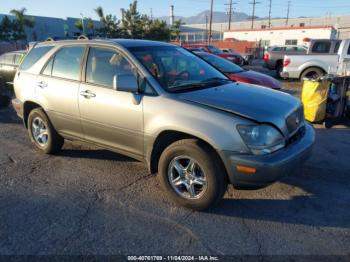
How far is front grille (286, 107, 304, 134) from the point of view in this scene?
346 cm

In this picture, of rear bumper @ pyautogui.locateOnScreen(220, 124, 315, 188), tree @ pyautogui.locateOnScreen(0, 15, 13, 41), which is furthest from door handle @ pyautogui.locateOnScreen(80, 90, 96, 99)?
tree @ pyautogui.locateOnScreen(0, 15, 13, 41)

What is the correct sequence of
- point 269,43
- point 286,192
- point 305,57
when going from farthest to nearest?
point 269,43, point 305,57, point 286,192

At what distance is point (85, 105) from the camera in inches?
165

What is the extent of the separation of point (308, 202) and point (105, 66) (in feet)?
9.73

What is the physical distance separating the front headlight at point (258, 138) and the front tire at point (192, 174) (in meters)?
0.38

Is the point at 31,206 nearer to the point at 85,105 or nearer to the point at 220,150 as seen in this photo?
the point at 85,105

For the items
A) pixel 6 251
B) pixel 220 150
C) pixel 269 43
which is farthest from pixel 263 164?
pixel 269 43

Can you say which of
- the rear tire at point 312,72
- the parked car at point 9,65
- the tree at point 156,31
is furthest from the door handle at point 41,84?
the tree at point 156,31

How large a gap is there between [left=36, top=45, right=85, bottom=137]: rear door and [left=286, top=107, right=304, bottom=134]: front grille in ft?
8.83

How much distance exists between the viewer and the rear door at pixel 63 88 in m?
4.36

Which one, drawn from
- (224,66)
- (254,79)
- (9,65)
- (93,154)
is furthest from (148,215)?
(9,65)

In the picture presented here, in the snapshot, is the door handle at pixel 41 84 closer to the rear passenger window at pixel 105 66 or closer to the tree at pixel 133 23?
the rear passenger window at pixel 105 66

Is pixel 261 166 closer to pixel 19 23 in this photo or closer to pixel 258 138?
pixel 258 138

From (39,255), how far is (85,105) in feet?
6.50
